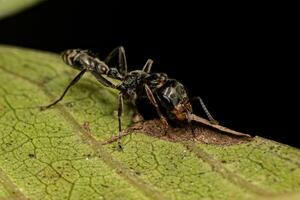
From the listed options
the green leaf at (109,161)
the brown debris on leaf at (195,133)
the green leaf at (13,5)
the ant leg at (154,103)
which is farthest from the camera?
the green leaf at (13,5)

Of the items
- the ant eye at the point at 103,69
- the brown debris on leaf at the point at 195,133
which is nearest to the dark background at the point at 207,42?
the brown debris on leaf at the point at 195,133

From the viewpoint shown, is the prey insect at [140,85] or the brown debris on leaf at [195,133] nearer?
the brown debris on leaf at [195,133]

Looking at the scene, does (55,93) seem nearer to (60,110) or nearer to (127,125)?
(60,110)

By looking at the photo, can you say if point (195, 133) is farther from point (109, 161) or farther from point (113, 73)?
point (113, 73)

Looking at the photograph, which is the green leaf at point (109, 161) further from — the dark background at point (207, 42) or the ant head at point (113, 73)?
the dark background at point (207, 42)

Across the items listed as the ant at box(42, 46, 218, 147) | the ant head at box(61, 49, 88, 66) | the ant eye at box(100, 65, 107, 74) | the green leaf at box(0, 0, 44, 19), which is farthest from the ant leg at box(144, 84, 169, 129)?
the green leaf at box(0, 0, 44, 19)

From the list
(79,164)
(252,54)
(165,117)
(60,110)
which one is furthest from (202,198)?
(252,54)

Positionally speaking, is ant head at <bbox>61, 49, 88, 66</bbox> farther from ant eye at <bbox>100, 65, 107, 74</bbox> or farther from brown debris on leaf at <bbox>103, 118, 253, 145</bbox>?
brown debris on leaf at <bbox>103, 118, 253, 145</bbox>
